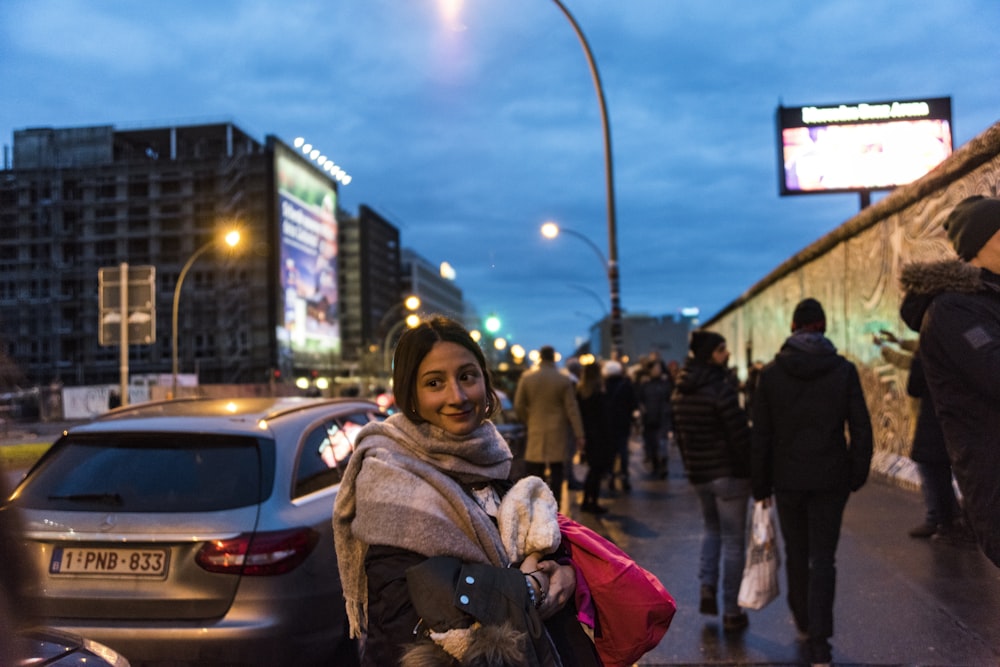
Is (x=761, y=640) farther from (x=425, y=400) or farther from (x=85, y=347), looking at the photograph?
(x=85, y=347)

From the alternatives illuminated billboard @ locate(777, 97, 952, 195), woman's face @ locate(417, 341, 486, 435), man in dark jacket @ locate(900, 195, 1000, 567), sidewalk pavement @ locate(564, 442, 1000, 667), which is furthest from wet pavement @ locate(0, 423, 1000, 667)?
illuminated billboard @ locate(777, 97, 952, 195)

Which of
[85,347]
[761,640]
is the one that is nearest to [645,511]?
[761,640]

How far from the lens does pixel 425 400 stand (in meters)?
2.24

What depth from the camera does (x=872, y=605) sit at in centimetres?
598

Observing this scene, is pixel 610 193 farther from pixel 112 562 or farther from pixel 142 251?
pixel 142 251

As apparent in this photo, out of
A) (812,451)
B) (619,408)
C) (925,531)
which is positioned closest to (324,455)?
(812,451)

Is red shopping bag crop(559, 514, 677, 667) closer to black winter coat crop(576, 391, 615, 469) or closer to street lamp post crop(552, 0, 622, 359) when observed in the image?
black winter coat crop(576, 391, 615, 469)

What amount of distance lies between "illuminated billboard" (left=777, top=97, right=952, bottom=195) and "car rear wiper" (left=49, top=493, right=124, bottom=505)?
2265 cm

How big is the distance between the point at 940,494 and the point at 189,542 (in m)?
6.36

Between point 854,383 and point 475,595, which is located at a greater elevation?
point 854,383

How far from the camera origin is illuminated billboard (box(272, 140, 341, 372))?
8100cm

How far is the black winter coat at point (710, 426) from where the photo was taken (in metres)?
5.74

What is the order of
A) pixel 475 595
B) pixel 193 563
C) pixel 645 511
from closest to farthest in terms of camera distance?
pixel 475 595 → pixel 193 563 → pixel 645 511

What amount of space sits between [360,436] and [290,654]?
2.41 meters
